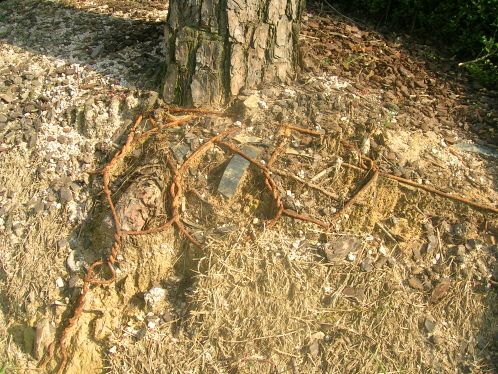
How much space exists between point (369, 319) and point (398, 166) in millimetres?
968

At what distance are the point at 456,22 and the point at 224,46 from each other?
2.07 m

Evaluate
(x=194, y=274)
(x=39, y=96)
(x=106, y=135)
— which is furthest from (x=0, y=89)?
(x=194, y=274)

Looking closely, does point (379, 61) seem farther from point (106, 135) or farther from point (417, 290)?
point (106, 135)

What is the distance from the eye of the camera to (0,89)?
3441mm

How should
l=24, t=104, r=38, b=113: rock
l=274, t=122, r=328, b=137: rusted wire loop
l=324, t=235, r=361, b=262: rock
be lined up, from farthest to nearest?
l=24, t=104, r=38, b=113: rock → l=274, t=122, r=328, b=137: rusted wire loop → l=324, t=235, r=361, b=262: rock

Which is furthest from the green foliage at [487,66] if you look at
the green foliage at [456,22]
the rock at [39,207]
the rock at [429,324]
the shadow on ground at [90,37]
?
the rock at [39,207]

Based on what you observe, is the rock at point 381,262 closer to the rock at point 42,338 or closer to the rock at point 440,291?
the rock at point 440,291

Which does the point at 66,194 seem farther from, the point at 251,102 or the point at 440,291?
the point at 440,291

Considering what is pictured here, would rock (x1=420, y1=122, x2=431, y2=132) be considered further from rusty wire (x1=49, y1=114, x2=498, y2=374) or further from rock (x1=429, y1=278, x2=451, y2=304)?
rock (x1=429, y1=278, x2=451, y2=304)

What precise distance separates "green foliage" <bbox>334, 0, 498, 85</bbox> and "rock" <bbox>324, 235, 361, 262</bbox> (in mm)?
1910

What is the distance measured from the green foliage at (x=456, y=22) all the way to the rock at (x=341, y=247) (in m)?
1.91

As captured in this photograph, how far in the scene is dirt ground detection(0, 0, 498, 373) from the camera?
2473 millimetres

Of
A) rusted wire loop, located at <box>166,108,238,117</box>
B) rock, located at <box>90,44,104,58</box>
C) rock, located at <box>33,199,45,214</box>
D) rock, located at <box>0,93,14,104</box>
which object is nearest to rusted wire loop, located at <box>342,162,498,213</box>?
rusted wire loop, located at <box>166,108,238,117</box>

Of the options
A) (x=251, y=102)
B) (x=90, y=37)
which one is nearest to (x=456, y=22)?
(x=251, y=102)
